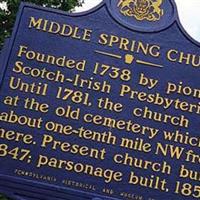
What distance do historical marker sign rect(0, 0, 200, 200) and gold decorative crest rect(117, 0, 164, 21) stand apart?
0.01 metres

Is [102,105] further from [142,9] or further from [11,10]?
[11,10]

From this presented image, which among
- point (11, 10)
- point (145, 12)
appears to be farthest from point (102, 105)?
point (11, 10)

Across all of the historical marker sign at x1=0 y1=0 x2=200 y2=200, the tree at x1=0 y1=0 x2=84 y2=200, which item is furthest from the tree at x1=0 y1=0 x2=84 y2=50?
the historical marker sign at x1=0 y1=0 x2=200 y2=200

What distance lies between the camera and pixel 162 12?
604cm

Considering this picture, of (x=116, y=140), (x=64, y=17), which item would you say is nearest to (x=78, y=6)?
(x=64, y=17)

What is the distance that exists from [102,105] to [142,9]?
1.44 meters

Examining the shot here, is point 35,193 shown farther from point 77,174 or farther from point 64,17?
point 64,17

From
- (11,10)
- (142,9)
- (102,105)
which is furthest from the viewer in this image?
(11,10)

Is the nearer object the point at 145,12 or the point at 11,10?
the point at 145,12

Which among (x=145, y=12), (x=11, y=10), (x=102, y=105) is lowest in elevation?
(x=102, y=105)

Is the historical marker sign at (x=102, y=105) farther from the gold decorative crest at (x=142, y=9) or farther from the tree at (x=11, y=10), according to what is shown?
the tree at (x=11, y=10)

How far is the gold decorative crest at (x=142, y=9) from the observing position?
19.7ft

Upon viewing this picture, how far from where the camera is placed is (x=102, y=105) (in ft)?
18.4

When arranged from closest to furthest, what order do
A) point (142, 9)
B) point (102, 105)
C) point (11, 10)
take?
point (102, 105)
point (142, 9)
point (11, 10)
